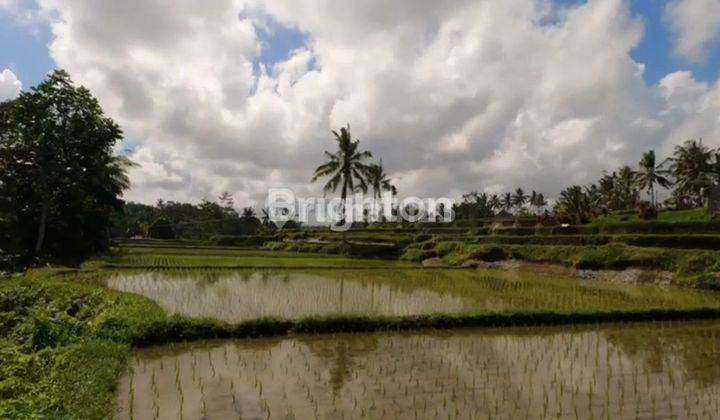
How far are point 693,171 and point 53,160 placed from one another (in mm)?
46104

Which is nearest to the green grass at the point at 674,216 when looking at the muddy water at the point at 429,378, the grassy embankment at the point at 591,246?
the grassy embankment at the point at 591,246

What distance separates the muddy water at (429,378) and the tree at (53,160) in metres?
18.5

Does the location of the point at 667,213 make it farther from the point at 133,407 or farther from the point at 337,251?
the point at 133,407

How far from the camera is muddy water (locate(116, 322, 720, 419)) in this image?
5758mm

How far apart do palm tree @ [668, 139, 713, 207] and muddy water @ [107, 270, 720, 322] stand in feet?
91.9

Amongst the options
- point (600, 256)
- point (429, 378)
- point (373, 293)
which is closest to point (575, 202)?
point (600, 256)

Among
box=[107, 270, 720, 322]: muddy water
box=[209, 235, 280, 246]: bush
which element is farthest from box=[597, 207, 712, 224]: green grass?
box=[209, 235, 280, 246]: bush

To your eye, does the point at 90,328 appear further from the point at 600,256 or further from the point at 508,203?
the point at 508,203

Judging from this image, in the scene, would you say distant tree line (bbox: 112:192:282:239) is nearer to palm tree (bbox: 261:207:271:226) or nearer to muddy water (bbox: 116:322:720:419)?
palm tree (bbox: 261:207:271:226)

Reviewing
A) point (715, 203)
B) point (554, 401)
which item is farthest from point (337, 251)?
point (554, 401)

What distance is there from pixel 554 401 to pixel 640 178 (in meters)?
51.5

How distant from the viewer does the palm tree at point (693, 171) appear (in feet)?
136

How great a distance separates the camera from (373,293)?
596 inches

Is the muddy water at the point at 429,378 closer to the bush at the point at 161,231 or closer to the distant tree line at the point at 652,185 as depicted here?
the distant tree line at the point at 652,185
